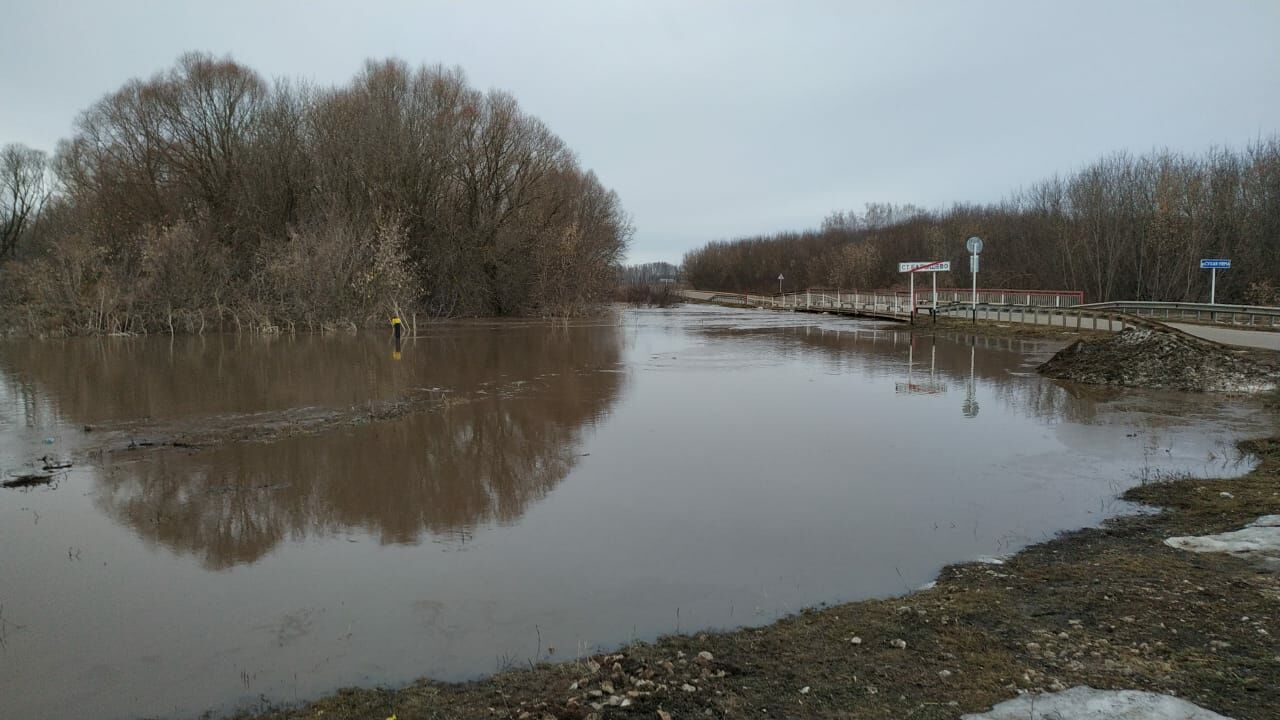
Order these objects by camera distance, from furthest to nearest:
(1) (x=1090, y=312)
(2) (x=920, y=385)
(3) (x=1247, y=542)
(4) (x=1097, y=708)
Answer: (1) (x=1090, y=312)
(2) (x=920, y=385)
(3) (x=1247, y=542)
(4) (x=1097, y=708)

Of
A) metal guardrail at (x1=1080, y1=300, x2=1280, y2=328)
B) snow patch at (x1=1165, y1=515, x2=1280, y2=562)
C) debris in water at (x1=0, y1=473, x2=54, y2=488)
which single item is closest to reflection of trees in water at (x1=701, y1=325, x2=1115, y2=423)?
metal guardrail at (x1=1080, y1=300, x2=1280, y2=328)

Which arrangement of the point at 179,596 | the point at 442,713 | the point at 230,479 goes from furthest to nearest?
the point at 230,479 < the point at 179,596 < the point at 442,713

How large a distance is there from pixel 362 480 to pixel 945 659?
668 cm

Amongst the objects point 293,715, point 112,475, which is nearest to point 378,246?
point 112,475

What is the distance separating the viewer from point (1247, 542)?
562 centimetres

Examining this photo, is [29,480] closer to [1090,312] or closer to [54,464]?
[54,464]

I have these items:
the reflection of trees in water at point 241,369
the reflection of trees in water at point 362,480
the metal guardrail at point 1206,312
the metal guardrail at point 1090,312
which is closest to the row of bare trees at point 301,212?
the reflection of trees in water at point 241,369

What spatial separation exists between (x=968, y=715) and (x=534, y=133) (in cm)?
4913

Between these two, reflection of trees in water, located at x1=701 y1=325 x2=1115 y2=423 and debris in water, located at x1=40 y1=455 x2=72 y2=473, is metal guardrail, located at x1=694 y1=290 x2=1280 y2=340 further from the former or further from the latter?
debris in water, located at x1=40 y1=455 x2=72 y2=473

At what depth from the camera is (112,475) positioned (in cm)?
879

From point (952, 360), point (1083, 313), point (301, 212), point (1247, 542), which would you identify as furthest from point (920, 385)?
point (301, 212)

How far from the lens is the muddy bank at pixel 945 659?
11.9 ft

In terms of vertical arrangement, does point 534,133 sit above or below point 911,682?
above

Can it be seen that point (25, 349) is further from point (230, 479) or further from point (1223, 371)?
point (1223, 371)
